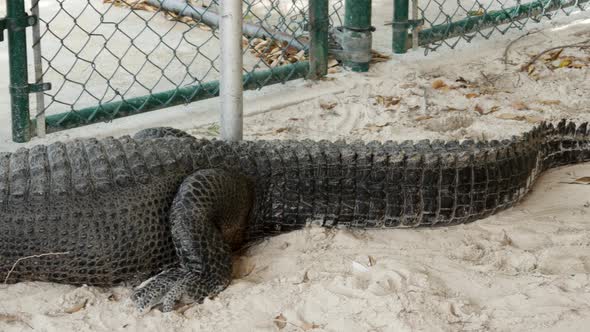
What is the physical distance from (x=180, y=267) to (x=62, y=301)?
1.47 feet

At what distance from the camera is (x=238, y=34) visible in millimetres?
3600

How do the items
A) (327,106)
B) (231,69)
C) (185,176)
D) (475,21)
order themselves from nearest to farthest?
(185,176) → (231,69) → (327,106) → (475,21)

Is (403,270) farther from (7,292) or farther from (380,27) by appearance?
(380,27)

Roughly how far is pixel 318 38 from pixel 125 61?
4.26 ft

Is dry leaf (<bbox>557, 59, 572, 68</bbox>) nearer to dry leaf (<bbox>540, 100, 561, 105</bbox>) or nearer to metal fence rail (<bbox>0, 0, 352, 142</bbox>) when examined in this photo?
dry leaf (<bbox>540, 100, 561, 105</bbox>)

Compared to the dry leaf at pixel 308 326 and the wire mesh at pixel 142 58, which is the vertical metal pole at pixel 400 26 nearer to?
the wire mesh at pixel 142 58

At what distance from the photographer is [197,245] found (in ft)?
10.5

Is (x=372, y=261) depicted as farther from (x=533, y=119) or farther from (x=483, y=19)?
(x=483, y=19)

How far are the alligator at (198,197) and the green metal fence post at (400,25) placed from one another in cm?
222

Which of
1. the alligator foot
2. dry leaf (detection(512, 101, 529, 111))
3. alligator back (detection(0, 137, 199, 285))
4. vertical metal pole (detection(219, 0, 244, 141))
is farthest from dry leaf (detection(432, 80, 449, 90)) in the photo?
the alligator foot

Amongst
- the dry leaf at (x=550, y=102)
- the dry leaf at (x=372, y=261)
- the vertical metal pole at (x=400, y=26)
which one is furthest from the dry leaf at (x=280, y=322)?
the vertical metal pole at (x=400, y=26)

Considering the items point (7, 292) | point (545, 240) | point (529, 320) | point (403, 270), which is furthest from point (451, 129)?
point (7, 292)

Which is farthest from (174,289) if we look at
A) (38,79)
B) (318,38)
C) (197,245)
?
(318,38)

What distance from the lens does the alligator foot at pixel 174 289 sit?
3082mm
